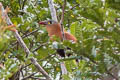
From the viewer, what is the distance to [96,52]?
115cm

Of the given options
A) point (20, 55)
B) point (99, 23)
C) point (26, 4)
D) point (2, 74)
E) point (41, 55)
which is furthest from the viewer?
point (26, 4)

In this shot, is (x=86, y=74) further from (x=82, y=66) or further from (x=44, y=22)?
(x=44, y=22)

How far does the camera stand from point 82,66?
122cm

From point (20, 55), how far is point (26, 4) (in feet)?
2.58

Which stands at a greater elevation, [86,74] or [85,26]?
[85,26]

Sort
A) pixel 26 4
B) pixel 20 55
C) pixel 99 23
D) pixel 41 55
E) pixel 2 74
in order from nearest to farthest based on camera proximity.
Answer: pixel 99 23 < pixel 2 74 < pixel 20 55 < pixel 41 55 < pixel 26 4

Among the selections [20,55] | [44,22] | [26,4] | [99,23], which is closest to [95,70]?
[99,23]

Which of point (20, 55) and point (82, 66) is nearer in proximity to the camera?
point (82, 66)

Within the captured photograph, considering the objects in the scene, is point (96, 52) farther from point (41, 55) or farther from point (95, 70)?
point (41, 55)

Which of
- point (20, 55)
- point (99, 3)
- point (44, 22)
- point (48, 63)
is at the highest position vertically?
point (99, 3)

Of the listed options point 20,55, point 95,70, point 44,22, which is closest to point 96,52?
point 95,70

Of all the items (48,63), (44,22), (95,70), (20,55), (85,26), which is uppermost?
(85,26)

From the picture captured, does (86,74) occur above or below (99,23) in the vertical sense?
below

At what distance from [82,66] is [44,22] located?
1.24 metres
